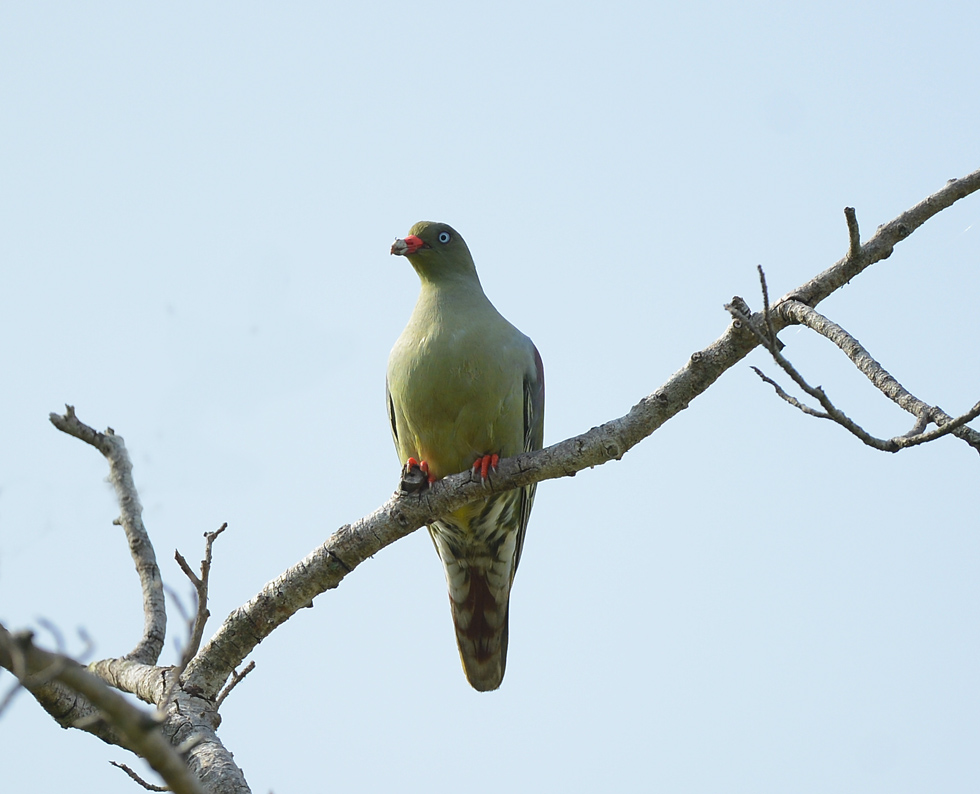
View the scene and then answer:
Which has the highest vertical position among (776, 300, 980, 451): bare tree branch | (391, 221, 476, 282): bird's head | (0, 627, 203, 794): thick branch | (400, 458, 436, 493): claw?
(391, 221, 476, 282): bird's head

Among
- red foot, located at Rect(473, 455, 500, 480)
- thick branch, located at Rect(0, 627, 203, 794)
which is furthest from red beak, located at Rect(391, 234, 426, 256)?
thick branch, located at Rect(0, 627, 203, 794)

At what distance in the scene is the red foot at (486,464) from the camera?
451 centimetres

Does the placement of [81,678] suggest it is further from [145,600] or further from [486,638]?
[486,638]

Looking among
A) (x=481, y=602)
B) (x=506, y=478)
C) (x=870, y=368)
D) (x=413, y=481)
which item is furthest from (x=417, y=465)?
(x=870, y=368)

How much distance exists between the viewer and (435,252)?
587cm

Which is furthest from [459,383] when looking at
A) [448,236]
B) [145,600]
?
[145,600]

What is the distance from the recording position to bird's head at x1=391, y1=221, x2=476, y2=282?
583 cm

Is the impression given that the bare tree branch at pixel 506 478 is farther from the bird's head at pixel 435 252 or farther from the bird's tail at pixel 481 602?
the bird's head at pixel 435 252

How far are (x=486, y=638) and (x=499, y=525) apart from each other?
734 millimetres

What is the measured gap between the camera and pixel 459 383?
5039mm

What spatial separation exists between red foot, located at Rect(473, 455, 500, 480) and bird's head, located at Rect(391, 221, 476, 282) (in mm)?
1387

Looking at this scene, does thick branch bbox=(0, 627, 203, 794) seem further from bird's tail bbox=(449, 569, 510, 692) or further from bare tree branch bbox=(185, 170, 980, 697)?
bird's tail bbox=(449, 569, 510, 692)

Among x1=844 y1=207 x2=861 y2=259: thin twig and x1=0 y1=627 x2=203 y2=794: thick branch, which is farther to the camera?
x1=844 y1=207 x2=861 y2=259: thin twig

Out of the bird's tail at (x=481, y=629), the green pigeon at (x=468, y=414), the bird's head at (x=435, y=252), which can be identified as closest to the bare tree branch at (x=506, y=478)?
the green pigeon at (x=468, y=414)
